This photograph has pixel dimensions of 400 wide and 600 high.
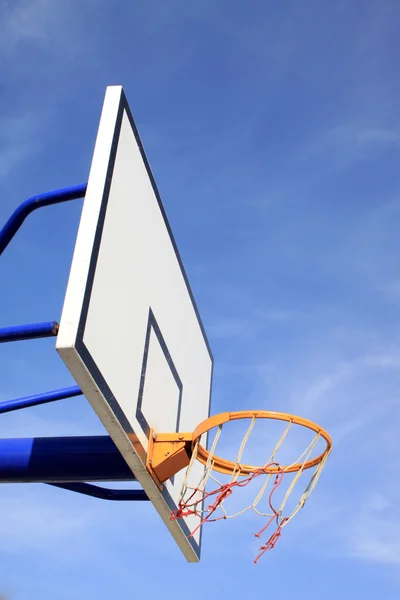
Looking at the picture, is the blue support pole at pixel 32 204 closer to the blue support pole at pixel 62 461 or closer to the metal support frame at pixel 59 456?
the metal support frame at pixel 59 456

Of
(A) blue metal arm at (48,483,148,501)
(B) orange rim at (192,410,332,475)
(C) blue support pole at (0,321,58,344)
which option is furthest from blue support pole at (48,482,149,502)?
(C) blue support pole at (0,321,58,344)

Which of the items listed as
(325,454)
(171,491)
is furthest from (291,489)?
(171,491)

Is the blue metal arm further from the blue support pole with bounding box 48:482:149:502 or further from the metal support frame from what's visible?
the metal support frame

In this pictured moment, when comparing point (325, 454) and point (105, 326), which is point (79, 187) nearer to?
point (105, 326)

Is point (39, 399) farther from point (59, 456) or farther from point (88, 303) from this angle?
point (88, 303)

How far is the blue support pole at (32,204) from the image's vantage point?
13.5 ft

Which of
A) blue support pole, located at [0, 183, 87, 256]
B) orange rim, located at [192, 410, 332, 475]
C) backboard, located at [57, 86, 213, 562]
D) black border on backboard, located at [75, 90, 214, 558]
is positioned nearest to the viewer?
black border on backboard, located at [75, 90, 214, 558]

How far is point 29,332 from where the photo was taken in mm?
3396

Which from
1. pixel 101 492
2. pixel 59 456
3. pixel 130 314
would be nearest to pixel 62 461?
pixel 59 456

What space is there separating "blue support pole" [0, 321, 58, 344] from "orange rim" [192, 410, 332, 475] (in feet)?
3.37

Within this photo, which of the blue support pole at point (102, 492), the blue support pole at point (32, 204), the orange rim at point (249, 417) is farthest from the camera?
the blue support pole at point (102, 492)

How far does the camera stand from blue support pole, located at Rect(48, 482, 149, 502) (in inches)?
171

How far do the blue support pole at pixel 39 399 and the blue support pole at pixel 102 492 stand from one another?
0.53 m

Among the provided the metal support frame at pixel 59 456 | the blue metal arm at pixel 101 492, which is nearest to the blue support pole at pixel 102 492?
the blue metal arm at pixel 101 492
